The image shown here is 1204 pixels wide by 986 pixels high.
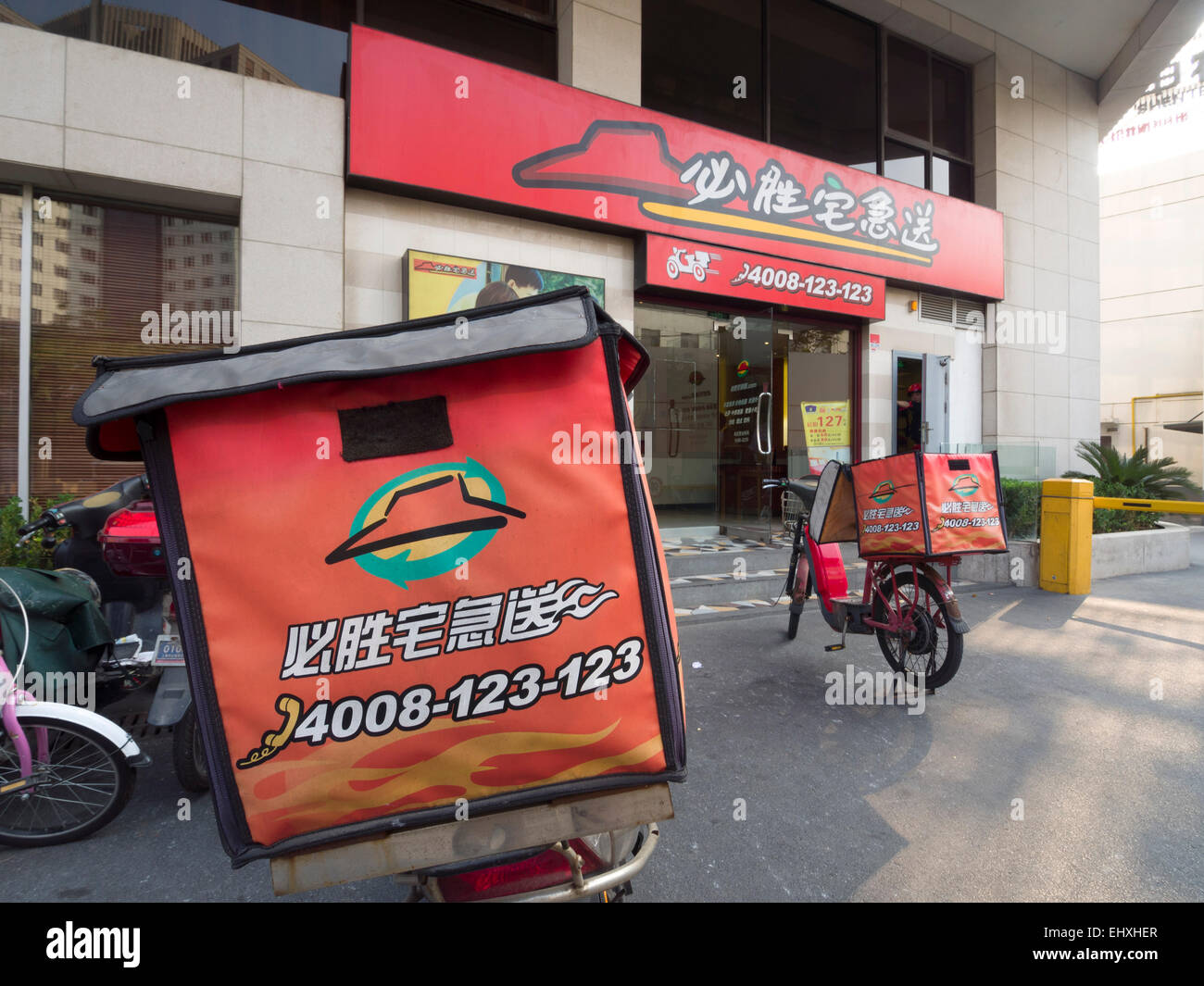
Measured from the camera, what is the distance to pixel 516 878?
180 cm

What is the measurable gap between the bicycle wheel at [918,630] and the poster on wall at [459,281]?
4.28m

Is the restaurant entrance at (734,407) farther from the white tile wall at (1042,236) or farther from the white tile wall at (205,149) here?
the white tile wall at (205,149)

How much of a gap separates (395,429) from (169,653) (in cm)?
243

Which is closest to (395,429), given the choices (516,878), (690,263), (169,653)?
(516,878)

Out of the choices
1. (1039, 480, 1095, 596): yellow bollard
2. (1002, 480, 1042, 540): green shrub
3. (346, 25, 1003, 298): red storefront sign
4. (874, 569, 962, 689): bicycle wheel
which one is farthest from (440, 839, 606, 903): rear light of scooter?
(1002, 480, 1042, 540): green shrub

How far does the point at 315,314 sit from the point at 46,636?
14.5ft

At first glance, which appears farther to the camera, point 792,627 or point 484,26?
point 484,26

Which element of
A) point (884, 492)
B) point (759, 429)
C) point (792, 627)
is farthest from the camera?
point (759, 429)

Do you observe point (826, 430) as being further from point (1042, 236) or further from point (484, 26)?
point (484, 26)

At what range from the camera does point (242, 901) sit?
2.36 m

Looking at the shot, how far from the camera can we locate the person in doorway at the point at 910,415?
11281 millimetres

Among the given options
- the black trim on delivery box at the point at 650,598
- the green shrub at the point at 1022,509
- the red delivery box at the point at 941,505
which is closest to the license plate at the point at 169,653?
the black trim on delivery box at the point at 650,598
